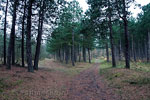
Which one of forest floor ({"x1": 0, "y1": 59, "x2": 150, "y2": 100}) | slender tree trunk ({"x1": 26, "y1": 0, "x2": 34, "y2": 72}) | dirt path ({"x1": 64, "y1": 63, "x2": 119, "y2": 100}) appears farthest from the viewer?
slender tree trunk ({"x1": 26, "y1": 0, "x2": 34, "y2": 72})

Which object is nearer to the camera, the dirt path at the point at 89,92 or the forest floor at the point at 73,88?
the forest floor at the point at 73,88

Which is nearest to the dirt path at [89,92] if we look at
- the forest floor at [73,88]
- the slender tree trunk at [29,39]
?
the forest floor at [73,88]

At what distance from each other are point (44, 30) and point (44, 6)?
170 inches

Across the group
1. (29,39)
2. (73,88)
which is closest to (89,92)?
(73,88)

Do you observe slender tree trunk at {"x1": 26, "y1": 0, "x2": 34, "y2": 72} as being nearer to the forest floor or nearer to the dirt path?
the forest floor

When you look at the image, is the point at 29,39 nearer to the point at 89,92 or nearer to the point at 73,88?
the point at 73,88

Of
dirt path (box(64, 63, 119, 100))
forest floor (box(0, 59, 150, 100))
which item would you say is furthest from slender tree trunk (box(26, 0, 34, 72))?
dirt path (box(64, 63, 119, 100))

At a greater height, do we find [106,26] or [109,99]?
[106,26]

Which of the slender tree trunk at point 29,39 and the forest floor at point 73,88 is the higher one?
the slender tree trunk at point 29,39

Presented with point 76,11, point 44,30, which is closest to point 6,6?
point 44,30

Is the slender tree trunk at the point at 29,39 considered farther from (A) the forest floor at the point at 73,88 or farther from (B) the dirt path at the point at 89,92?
(B) the dirt path at the point at 89,92

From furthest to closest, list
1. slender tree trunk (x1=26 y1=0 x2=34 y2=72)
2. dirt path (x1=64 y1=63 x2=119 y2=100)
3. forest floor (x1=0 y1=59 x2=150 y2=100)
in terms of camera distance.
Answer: slender tree trunk (x1=26 y1=0 x2=34 y2=72)
dirt path (x1=64 y1=63 x2=119 y2=100)
forest floor (x1=0 y1=59 x2=150 y2=100)

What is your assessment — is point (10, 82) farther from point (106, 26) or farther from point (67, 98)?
point (106, 26)

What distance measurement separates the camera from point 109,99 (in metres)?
5.75
